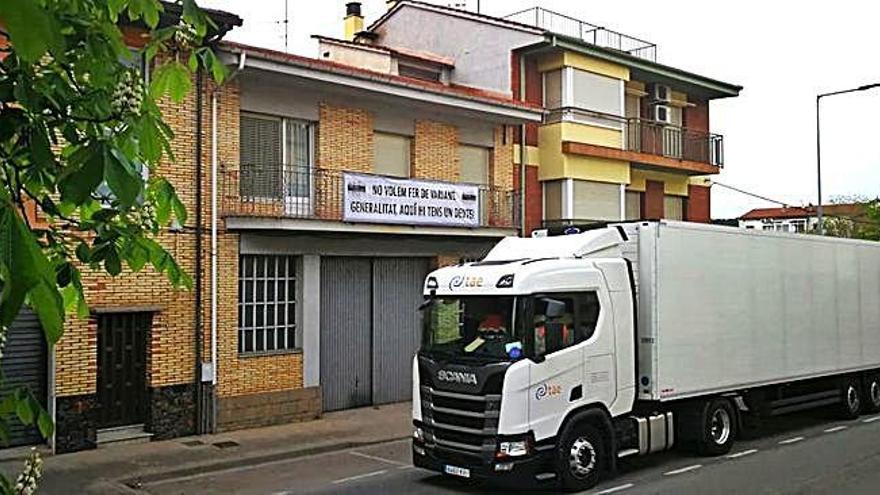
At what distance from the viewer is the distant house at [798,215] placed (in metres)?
61.6

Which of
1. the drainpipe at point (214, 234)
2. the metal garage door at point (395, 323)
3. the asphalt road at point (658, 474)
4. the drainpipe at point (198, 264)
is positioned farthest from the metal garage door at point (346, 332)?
the asphalt road at point (658, 474)

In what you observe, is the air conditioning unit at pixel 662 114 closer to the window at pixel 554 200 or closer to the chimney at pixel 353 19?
the window at pixel 554 200

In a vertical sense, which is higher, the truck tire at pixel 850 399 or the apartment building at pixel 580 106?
the apartment building at pixel 580 106

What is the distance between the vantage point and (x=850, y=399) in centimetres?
1717

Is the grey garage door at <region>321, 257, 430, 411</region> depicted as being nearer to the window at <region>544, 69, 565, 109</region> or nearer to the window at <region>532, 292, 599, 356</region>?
the window at <region>544, 69, 565, 109</region>

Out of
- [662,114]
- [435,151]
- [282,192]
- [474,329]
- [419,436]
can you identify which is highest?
[662,114]

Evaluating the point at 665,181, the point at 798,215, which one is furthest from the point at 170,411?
the point at 798,215

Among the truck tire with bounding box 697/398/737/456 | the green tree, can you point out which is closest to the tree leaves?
the green tree

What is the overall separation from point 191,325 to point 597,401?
7.66 m

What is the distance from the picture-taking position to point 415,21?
997 inches

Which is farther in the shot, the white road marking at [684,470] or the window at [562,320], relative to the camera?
the white road marking at [684,470]

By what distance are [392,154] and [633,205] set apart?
30.8 feet

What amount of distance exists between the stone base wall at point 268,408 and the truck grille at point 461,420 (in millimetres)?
5446

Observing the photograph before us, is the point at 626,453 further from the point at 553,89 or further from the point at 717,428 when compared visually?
the point at 553,89
